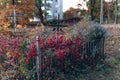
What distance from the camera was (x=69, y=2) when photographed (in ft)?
62.9

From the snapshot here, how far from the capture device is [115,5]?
17.6 metres

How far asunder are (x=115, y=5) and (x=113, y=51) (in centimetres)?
949

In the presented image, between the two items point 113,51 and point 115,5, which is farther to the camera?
point 115,5

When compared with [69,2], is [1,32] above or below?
below

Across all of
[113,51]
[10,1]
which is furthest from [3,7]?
[113,51]

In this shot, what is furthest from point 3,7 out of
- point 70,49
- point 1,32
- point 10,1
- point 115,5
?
point 115,5

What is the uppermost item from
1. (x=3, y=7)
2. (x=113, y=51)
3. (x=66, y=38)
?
(x=3, y=7)

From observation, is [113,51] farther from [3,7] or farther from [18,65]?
[3,7]

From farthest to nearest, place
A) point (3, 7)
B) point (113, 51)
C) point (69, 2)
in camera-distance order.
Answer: point (69, 2)
point (3, 7)
point (113, 51)

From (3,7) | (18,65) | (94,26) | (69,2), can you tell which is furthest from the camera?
(69,2)

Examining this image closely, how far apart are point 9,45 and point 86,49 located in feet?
6.24

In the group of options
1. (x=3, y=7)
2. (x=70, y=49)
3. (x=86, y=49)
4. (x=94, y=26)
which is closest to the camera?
(x=70, y=49)

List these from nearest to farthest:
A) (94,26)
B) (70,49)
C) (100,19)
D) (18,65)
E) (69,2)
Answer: (18,65) → (70,49) → (94,26) → (100,19) → (69,2)

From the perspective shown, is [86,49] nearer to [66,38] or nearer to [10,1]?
[66,38]
